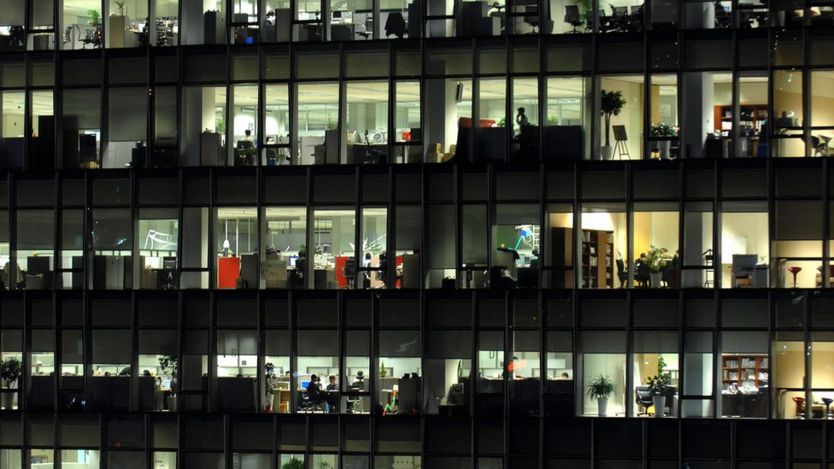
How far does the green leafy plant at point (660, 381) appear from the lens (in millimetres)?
38906

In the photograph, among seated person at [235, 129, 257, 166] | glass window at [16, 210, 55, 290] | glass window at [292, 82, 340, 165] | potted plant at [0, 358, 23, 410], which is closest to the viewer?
glass window at [292, 82, 340, 165]

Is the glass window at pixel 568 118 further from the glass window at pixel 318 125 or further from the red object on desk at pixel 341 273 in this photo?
the red object on desk at pixel 341 273

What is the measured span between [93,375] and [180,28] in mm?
9885

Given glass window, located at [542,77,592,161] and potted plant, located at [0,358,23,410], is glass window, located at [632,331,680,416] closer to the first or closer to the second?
glass window, located at [542,77,592,161]

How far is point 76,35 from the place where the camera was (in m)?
42.6

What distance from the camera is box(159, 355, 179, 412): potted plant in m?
40.9

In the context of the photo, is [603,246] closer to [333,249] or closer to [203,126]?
[333,249]

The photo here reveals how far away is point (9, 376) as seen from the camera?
4188cm

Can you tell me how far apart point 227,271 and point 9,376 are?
22.6 ft

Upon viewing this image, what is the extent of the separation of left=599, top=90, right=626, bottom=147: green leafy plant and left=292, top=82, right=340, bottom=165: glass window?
7.03 metres

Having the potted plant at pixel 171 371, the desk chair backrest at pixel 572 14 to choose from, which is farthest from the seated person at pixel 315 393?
the desk chair backrest at pixel 572 14

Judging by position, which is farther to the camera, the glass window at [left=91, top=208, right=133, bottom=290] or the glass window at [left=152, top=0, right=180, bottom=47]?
the glass window at [left=152, top=0, right=180, bottom=47]

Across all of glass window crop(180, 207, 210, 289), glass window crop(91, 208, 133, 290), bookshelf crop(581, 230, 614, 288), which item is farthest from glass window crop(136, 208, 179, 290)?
bookshelf crop(581, 230, 614, 288)

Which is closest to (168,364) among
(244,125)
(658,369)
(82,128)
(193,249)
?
(193,249)
